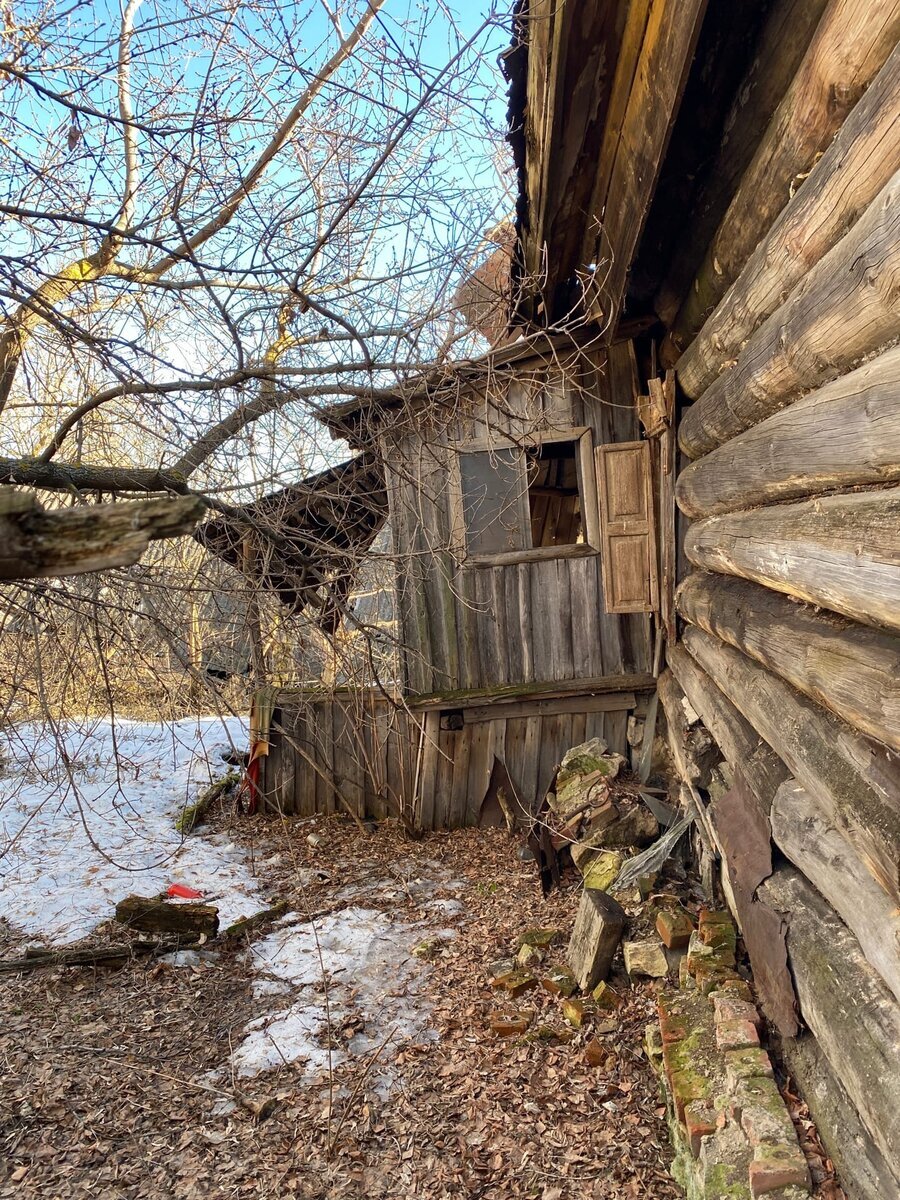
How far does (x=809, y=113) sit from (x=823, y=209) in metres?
0.54

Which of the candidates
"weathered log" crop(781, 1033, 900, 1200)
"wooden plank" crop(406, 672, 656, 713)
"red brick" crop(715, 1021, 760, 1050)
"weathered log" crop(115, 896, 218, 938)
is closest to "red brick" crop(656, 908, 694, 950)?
"red brick" crop(715, 1021, 760, 1050)

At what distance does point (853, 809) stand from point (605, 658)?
5.39 meters

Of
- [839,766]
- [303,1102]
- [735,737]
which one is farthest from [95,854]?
[839,766]

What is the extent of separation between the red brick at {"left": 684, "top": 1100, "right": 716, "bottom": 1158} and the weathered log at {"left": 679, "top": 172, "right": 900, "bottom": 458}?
291 cm

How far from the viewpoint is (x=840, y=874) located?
92.7 inches

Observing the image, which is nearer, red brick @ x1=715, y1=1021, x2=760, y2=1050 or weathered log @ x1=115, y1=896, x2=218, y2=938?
red brick @ x1=715, y1=1021, x2=760, y2=1050

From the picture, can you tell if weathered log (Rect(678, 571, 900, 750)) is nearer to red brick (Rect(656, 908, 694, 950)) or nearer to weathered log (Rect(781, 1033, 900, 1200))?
weathered log (Rect(781, 1033, 900, 1200))

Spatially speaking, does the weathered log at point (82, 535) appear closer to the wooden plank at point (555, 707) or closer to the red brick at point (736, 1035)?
the red brick at point (736, 1035)

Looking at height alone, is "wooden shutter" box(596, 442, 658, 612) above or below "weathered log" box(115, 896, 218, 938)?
above

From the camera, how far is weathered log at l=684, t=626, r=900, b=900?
1.92 m

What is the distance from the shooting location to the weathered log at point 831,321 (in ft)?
6.38

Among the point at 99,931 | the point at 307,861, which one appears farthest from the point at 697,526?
the point at 99,931

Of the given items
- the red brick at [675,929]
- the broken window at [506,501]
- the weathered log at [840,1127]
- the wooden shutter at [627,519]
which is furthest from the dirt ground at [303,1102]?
the broken window at [506,501]

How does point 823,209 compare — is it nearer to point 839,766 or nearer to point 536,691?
point 839,766
